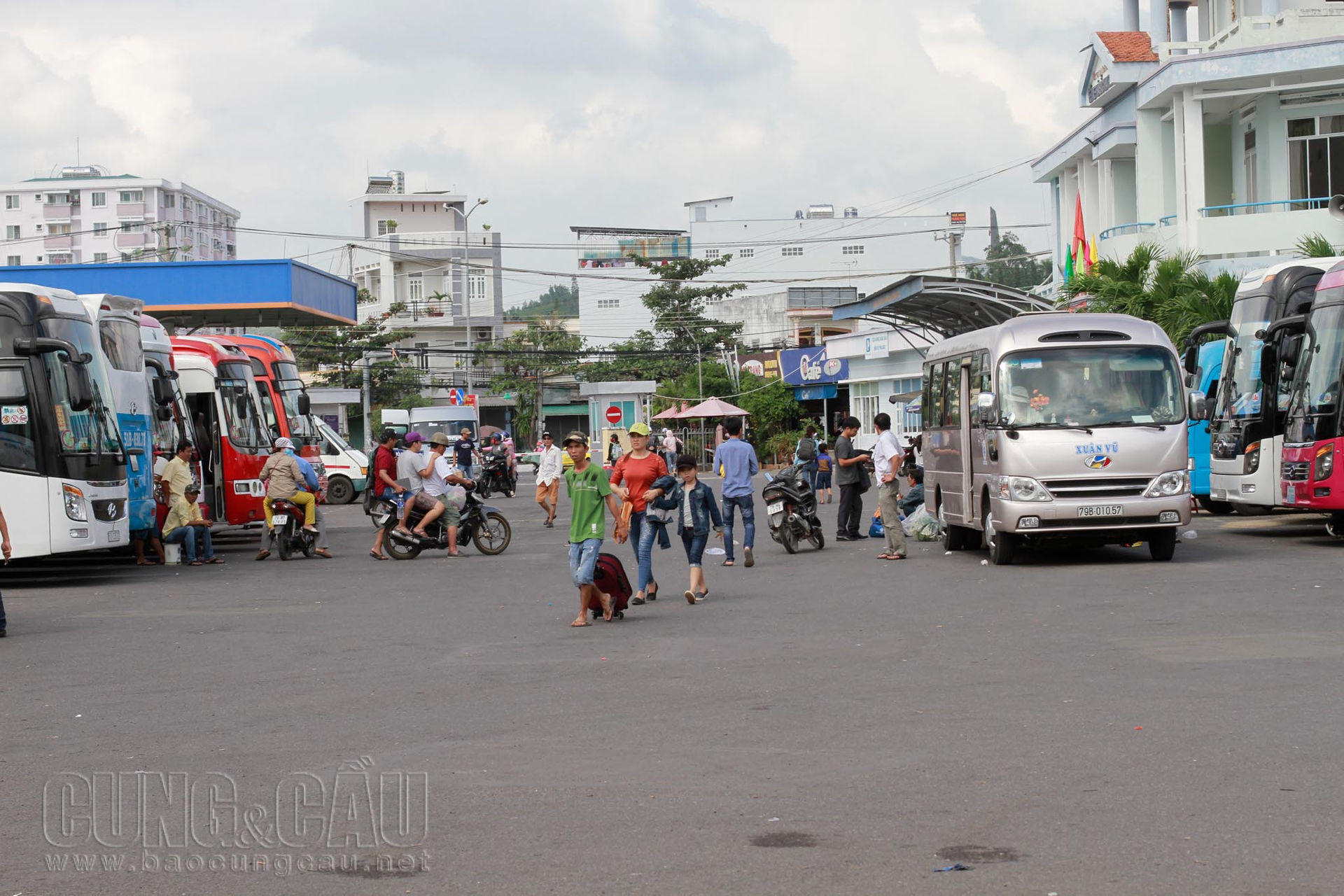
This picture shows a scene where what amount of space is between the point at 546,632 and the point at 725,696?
368 centimetres

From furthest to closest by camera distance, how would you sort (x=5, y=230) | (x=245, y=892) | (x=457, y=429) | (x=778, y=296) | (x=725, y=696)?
1. (x=5, y=230)
2. (x=778, y=296)
3. (x=457, y=429)
4. (x=725, y=696)
5. (x=245, y=892)

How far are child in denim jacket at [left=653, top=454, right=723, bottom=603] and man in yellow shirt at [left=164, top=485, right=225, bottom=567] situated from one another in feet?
26.9

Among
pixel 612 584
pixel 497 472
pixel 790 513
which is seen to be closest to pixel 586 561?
pixel 612 584

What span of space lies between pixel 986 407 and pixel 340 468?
2594cm

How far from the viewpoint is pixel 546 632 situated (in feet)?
40.9

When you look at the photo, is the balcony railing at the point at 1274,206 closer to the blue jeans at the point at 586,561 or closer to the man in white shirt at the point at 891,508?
the man in white shirt at the point at 891,508

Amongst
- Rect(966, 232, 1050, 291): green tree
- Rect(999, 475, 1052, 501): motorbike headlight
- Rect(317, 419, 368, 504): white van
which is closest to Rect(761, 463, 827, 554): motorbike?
Rect(999, 475, 1052, 501): motorbike headlight

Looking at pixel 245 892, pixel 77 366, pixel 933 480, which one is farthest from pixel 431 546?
pixel 245 892

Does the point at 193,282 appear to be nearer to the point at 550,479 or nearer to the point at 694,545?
the point at 550,479

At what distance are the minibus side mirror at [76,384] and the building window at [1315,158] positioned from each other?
25.1 m

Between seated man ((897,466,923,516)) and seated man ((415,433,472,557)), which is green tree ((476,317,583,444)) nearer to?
seated man ((897,466,923,516))

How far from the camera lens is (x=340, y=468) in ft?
129

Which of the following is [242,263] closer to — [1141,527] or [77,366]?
[77,366]

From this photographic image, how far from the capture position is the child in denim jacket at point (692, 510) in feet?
47.1
